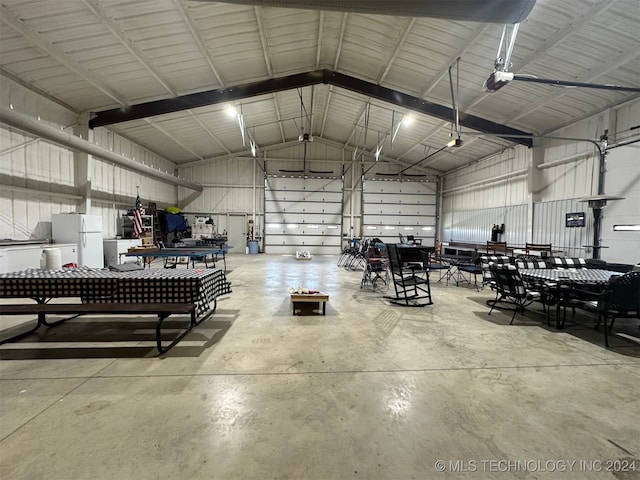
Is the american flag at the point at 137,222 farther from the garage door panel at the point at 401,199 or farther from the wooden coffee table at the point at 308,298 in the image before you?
the garage door panel at the point at 401,199

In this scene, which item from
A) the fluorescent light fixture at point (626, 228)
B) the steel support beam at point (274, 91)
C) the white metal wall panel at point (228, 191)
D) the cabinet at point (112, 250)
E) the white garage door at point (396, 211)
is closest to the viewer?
the fluorescent light fixture at point (626, 228)

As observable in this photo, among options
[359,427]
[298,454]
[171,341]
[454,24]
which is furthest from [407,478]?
[454,24]

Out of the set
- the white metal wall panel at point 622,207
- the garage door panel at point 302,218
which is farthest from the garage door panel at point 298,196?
the white metal wall panel at point 622,207

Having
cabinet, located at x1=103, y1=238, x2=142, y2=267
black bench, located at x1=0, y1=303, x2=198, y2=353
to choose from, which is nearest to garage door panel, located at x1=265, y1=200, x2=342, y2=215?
cabinet, located at x1=103, y1=238, x2=142, y2=267

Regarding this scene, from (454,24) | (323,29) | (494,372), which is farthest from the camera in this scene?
(323,29)

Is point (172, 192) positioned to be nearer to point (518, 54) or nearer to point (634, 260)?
point (518, 54)

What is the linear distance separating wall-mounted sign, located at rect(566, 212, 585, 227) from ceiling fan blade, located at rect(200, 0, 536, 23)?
7.41m

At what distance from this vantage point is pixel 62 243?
695cm

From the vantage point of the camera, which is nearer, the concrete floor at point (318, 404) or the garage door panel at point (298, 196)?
the concrete floor at point (318, 404)

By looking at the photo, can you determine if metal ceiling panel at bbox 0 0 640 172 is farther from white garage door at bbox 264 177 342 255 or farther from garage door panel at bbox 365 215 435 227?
garage door panel at bbox 365 215 435 227

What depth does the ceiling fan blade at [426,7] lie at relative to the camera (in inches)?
76.0

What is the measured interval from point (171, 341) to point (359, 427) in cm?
243

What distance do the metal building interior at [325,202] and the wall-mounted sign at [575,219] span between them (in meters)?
0.10

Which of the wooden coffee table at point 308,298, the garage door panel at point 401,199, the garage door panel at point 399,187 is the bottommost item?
the wooden coffee table at point 308,298
